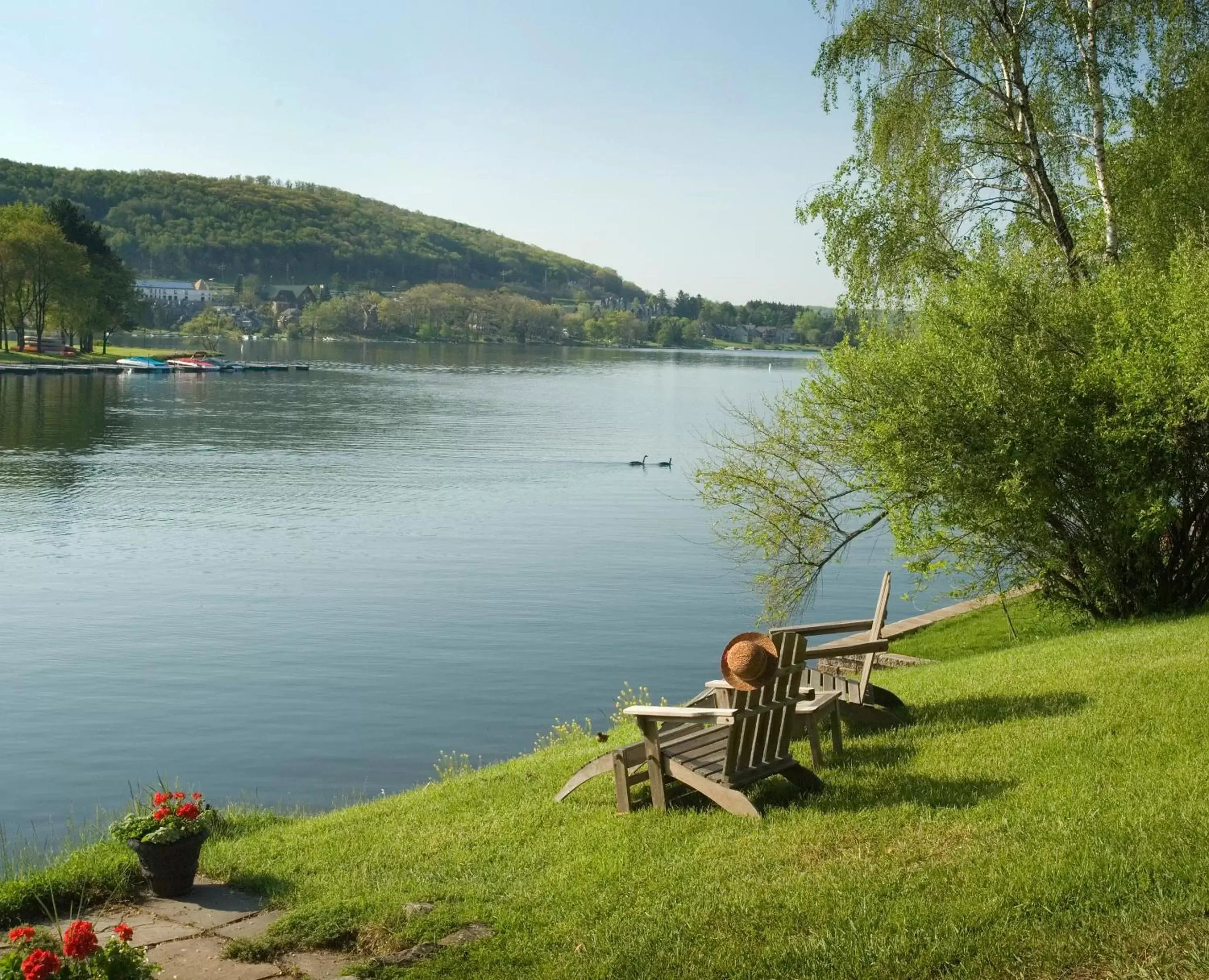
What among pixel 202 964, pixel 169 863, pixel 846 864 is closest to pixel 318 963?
pixel 202 964

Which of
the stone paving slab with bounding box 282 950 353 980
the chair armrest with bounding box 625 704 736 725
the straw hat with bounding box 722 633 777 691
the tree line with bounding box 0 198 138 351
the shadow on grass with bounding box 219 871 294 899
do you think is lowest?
the shadow on grass with bounding box 219 871 294 899

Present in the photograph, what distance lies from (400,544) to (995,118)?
19826mm

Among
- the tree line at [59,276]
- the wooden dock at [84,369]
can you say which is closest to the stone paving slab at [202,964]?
the wooden dock at [84,369]

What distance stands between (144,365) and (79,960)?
112 metres

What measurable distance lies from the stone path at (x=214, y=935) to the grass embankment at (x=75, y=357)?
10038 cm

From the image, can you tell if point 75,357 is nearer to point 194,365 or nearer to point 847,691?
point 194,365

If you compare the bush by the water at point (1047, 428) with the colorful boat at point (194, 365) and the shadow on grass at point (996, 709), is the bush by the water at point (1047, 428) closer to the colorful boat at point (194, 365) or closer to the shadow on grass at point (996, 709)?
the shadow on grass at point (996, 709)

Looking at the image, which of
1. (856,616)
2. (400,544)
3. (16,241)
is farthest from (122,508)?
(16,241)

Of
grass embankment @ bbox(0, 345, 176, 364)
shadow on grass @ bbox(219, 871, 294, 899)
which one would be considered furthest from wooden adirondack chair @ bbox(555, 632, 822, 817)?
grass embankment @ bbox(0, 345, 176, 364)

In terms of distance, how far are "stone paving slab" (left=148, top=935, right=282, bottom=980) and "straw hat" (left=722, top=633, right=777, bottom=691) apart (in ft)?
11.3

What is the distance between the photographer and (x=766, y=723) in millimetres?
8359

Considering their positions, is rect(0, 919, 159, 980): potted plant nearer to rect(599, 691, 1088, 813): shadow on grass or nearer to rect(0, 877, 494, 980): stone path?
rect(0, 877, 494, 980): stone path

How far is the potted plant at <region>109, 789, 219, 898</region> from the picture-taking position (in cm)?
736

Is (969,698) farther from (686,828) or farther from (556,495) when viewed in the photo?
(556,495)
